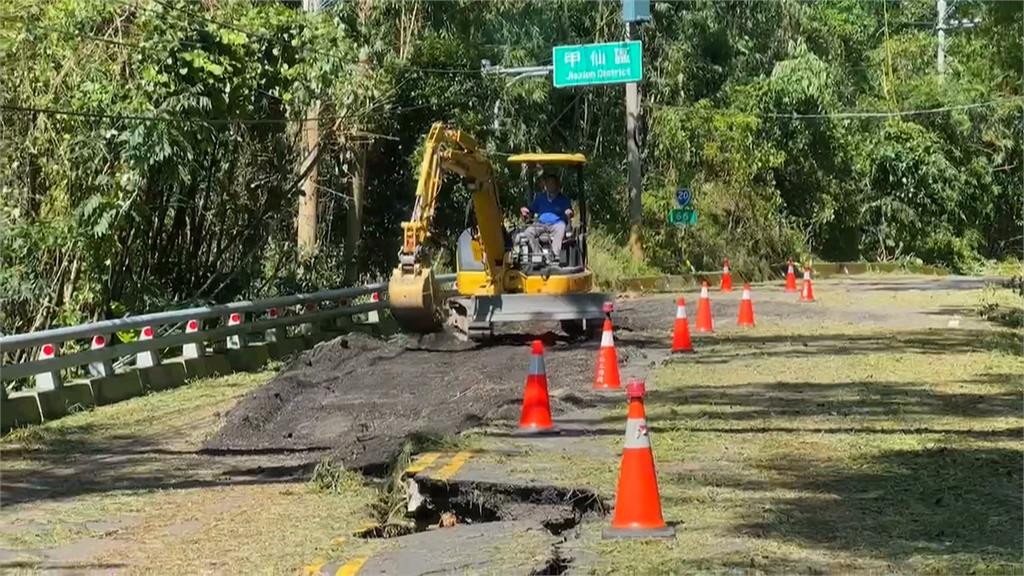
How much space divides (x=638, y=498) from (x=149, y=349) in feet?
35.3

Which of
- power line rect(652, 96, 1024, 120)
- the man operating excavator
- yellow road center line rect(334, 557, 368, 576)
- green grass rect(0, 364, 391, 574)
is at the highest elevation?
power line rect(652, 96, 1024, 120)

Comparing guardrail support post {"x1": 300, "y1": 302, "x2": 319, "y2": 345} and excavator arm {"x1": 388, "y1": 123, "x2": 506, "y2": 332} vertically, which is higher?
excavator arm {"x1": 388, "y1": 123, "x2": 506, "y2": 332}

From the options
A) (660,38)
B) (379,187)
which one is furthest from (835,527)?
(660,38)

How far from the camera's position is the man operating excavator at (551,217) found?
74.4ft

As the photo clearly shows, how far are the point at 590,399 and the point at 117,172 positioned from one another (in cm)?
846

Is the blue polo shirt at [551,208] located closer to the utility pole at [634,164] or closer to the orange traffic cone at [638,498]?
the orange traffic cone at [638,498]

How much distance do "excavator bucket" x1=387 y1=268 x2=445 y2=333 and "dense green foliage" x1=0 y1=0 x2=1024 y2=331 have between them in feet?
10.8

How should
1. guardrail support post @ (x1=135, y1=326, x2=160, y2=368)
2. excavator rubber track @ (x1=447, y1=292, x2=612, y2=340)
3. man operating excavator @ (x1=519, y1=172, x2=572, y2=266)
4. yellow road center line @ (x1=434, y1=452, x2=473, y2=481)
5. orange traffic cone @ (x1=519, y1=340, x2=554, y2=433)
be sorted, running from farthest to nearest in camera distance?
man operating excavator @ (x1=519, y1=172, x2=572, y2=266)
excavator rubber track @ (x1=447, y1=292, x2=612, y2=340)
guardrail support post @ (x1=135, y1=326, x2=160, y2=368)
orange traffic cone @ (x1=519, y1=340, x2=554, y2=433)
yellow road center line @ (x1=434, y1=452, x2=473, y2=481)

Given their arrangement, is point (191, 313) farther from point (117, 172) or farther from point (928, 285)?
point (928, 285)

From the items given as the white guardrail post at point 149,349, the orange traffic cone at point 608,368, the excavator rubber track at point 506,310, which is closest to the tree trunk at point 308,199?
the white guardrail post at point 149,349

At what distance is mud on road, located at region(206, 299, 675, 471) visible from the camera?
44.0 feet

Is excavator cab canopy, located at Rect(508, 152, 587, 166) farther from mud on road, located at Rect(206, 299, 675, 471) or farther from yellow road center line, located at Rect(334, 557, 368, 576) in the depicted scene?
yellow road center line, located at Rect(334, 557, 368, 576)

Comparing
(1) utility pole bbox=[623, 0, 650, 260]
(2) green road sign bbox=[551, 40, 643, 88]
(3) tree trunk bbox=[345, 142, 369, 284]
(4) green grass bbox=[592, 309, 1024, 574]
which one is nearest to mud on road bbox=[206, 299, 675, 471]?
(4) green grass bbox=[592, 309, 1024, 574]

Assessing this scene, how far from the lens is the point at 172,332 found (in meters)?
19.2
